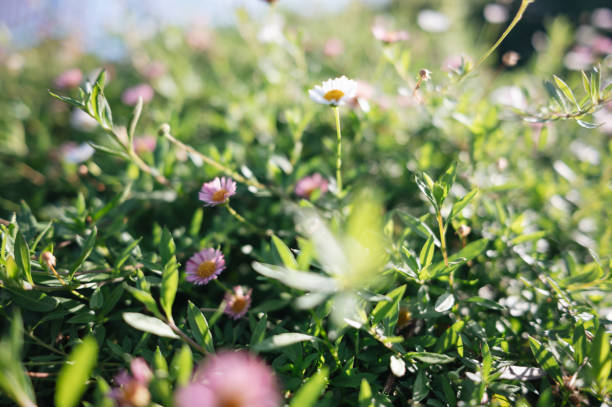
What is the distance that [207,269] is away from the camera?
2.31ft

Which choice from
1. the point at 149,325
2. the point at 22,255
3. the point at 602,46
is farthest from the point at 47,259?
the point at 602,46

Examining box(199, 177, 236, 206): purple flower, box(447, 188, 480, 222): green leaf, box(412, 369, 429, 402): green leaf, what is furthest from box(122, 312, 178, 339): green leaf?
box(447, 188, 480, 222): green leaf

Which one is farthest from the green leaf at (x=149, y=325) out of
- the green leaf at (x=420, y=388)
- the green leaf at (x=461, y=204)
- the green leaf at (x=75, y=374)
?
the green leaf at (x=461, y=204)

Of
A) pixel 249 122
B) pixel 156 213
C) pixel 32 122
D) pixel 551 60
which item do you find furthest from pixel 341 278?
pixel 32 122

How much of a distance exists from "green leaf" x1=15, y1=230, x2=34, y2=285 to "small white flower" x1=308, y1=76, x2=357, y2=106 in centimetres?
55

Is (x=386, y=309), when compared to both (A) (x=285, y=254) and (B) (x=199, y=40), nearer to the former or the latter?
(A) (x=285, y=254)

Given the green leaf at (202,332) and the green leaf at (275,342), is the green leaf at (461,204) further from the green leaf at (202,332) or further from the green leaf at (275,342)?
the green leaf at (202,332)

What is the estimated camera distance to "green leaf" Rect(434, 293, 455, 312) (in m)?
0.57

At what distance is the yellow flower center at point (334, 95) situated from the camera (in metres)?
0.70

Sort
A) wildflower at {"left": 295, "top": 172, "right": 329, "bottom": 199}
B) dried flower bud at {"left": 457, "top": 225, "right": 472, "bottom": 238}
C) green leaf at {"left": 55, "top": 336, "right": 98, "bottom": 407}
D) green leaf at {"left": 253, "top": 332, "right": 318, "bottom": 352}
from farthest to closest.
Answer: wildflower at {"left": 295, "top": 172, "right": 329, "bottom": 199} → dried flower bud at {"left": 457, "top": 225, "right": 472, "bottom": 238} → green leaf at {"left": 253, "top": 332, "right": 318, "bottom": 352} → green leaf at {"left": 55, "top": 336, "right": 98, "bottom": 407}

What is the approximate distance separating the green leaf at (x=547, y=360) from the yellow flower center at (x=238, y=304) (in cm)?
50

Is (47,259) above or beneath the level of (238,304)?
above

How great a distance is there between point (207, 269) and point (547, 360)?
60 cm

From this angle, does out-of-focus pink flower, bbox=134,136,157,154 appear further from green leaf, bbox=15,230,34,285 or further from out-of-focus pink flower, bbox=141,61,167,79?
green leaf, bbox=15,230,34,285
